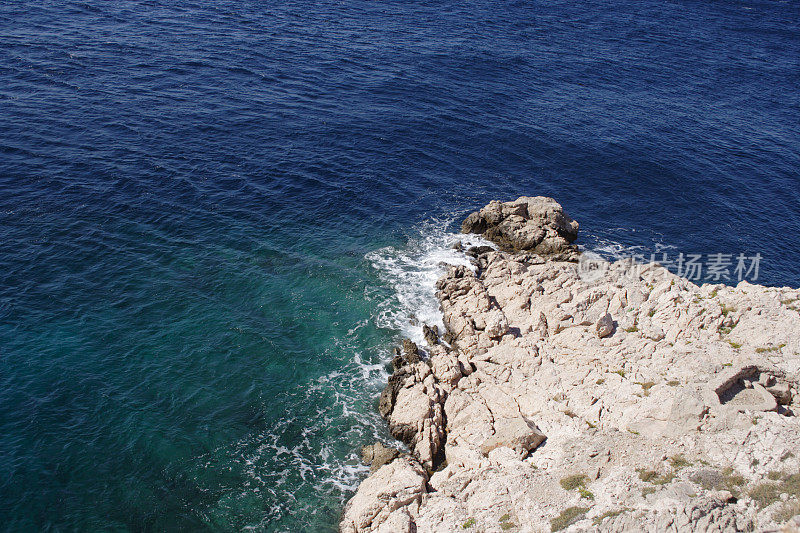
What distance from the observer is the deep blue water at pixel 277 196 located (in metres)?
41.9

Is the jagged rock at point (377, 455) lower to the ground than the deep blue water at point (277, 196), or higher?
lower

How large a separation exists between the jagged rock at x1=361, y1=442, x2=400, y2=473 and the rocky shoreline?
0.15 meters

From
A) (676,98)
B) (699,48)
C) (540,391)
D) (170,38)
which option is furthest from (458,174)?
(699,48)

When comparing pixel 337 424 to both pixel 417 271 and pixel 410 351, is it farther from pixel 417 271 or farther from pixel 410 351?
pixel 417 271

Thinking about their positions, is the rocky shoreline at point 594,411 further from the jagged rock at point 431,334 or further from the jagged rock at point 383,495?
the jagged rock at point 431,334

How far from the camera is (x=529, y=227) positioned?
6500 cm

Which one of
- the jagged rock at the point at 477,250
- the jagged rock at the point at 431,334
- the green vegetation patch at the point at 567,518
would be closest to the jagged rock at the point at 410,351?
the jagged rock at the point at 431,334

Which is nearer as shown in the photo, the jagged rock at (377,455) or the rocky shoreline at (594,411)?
the rocky shoreline at (594,411)

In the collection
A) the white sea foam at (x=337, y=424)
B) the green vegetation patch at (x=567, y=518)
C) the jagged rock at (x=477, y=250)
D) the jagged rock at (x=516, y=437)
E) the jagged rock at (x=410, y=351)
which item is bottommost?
the white sea foam at (x=337, y=424)

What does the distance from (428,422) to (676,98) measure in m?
95.0

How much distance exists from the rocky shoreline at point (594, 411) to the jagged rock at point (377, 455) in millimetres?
146

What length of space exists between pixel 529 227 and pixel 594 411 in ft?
101

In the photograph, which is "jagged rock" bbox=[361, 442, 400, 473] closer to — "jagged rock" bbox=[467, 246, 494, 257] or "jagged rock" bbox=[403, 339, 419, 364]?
"jagged rock" bbox=[403, 339, 419, 364]

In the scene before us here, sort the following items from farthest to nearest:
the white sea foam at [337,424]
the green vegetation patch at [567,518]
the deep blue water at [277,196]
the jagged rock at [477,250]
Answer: the jagged rock at [477,250], the deep blue water at [277,196], the white sea foam at [337,424], the green vegetation patch at [567,518]
